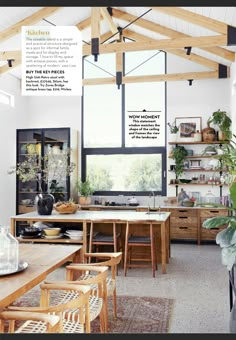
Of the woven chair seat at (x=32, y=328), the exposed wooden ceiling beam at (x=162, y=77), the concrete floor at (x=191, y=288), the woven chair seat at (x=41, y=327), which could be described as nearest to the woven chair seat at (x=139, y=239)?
the concrete floor at (x=191, y=288)

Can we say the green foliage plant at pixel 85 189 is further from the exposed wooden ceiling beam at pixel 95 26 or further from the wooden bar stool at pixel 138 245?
the exposed wooden ceiling beam at pixel 95 26

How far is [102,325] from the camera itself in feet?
9.38

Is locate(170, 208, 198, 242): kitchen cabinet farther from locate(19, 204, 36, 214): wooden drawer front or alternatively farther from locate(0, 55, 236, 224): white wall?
locate(19, 204, 36, 214): wooden drawer front

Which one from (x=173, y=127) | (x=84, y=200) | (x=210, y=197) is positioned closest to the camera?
(x=210, y=197)

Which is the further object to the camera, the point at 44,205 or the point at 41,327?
the point at 44,205

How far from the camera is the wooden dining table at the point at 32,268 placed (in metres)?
2.04

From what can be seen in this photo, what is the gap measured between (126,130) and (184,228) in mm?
2538

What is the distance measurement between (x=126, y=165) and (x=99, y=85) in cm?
195

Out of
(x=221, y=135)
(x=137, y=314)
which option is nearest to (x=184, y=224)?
(x=221, y=135)

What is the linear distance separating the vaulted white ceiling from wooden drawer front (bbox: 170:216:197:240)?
2.92m

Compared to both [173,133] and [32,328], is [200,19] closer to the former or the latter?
[173,133]

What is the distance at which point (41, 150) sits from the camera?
7.91 m

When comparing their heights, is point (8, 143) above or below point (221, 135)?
below

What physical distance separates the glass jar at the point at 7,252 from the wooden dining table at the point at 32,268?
8cm
